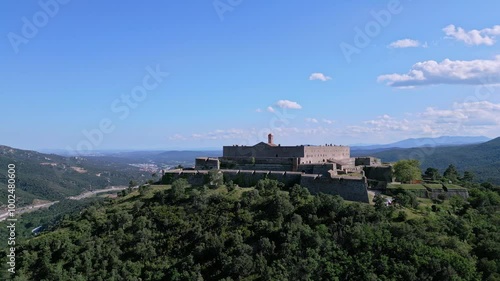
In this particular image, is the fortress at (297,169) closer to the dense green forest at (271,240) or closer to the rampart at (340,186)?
the rampart at (340,186)

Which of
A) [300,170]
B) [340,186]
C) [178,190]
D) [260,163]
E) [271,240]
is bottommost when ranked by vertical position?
[271,240]

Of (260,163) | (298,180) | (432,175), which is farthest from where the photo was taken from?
(432,175)

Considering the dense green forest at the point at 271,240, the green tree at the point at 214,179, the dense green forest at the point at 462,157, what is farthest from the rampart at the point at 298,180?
the dense green forest at the point at 462,157

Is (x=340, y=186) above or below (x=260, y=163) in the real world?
below

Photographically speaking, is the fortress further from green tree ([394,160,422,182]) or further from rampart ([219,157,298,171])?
green tree ([394,160,422,182])

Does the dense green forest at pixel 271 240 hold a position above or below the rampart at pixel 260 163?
below

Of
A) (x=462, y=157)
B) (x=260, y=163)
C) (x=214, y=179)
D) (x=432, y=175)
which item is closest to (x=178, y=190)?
(x=214, y=179)

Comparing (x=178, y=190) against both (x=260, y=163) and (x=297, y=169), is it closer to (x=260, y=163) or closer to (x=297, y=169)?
(x=260, y=163)

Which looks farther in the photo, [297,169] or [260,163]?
[260,163]
